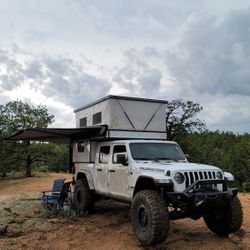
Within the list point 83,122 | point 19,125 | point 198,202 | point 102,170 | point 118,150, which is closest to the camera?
point 198,202

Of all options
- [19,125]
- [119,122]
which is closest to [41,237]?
[119,122]

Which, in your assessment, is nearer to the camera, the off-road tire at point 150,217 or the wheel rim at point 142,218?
the off-road tire at point 150,217

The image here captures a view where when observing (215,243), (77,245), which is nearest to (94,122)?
(77,245)

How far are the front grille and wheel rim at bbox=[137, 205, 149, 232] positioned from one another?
952mm

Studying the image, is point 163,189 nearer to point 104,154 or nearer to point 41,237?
point 41,237

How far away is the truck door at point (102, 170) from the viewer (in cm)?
1056

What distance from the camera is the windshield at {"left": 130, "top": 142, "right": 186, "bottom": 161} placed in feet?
31.6

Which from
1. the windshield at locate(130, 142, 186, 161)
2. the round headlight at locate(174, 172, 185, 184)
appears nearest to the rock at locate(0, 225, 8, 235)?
the windshield at locate(130, 142, 186, 161)

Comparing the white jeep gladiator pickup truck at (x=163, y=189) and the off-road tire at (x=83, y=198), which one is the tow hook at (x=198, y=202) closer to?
the white jeep gladiator pickup truck at (x=163, y=189)

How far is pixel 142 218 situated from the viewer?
26.7ft

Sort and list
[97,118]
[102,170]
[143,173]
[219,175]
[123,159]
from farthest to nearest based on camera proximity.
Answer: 1. [97,118]
2. [102,170]
3. [123,159]
4. [143,173]
5. [219,175]

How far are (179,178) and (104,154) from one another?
350cm

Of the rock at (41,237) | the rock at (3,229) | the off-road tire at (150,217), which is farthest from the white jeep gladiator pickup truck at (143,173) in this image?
the rock at (3,229)

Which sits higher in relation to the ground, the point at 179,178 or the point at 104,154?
the point at 104,154
